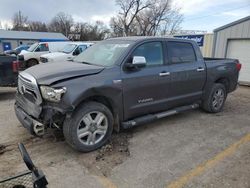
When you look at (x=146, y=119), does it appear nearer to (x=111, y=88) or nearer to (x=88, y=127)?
(x=111, y=88)

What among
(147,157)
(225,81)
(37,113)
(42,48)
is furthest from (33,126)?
(42,48)

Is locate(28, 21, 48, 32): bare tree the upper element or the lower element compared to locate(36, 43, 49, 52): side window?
upper

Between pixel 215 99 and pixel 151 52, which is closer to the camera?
pixel 151 52

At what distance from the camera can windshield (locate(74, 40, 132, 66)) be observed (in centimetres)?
396

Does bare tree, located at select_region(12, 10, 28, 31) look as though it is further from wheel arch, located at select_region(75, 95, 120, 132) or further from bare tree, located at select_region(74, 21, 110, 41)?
wheel arch, located at select_region(75, 95, 120, 132)

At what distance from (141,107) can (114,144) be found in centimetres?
83

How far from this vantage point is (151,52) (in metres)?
4.30

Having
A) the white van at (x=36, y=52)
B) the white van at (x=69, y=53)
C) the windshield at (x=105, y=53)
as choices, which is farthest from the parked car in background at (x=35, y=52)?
the windshield at (x=105, y=53)

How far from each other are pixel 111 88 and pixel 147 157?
48.2 inches

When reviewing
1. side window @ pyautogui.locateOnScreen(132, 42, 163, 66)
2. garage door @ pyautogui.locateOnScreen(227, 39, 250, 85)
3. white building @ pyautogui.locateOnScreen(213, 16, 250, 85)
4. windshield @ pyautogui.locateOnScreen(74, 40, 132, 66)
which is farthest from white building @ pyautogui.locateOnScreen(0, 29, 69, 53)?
side window @ pyautogui.locateOnScreen(132, 42, 163, 66)

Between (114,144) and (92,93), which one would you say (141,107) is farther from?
(92,93)

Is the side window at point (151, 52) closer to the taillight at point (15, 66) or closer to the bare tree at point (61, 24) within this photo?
the taillight at point (15, 66)

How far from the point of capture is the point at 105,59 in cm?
405

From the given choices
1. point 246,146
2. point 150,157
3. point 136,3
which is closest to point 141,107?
point 150,157
